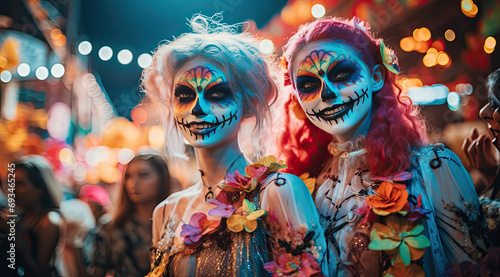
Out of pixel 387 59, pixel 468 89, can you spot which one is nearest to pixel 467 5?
pixel 468 89

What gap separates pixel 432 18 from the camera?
216 centimetres

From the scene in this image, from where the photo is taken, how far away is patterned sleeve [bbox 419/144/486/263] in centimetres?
164

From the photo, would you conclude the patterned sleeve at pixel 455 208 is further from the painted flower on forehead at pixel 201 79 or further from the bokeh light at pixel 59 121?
the bokeh light at pixel 59 121

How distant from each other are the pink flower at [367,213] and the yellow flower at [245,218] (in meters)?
0.39

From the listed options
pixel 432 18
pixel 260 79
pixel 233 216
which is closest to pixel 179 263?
pixel 233 216

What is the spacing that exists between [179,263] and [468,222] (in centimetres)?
116

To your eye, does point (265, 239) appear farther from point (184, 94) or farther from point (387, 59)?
point (387, 59)

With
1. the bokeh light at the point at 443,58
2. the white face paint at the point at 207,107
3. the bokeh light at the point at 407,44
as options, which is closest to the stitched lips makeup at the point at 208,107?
the white face paint at the point at 207,107

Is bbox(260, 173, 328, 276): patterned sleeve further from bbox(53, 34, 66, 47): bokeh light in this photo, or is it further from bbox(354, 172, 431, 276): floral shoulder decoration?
bbox(53, 34, 66, 47): bokeh light

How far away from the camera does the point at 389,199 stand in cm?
169

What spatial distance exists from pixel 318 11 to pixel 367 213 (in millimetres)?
1167

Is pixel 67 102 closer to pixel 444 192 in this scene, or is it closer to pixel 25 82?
pixel 25 82

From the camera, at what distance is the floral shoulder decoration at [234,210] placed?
1.68 metres

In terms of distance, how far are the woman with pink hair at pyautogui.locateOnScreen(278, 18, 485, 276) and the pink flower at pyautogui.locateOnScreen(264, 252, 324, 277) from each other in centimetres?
18
